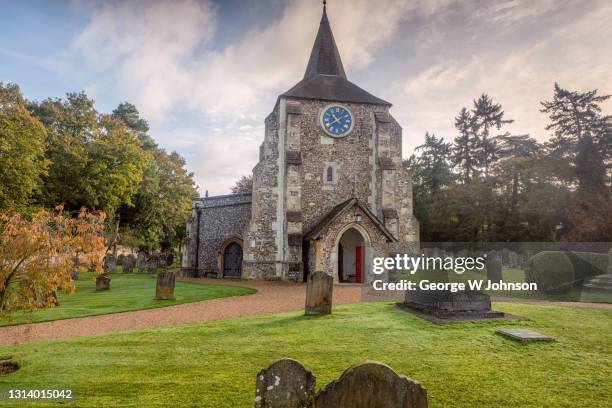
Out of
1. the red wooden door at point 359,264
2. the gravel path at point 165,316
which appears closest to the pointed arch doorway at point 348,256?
the red wooden door at point 359,264

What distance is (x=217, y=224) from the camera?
2414cm

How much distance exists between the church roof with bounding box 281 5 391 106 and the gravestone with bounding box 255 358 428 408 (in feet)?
62.1

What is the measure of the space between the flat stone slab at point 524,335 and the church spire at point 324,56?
19.7m

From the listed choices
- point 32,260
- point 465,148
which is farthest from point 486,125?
point 32,260

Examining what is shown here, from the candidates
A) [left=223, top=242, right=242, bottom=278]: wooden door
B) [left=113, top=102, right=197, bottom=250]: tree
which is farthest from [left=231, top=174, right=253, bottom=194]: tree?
A: [left=223, top=242, right=242, bottom=278]: wooden door

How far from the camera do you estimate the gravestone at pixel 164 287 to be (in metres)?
12.6

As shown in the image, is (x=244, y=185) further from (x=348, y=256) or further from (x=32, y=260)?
(x=32, y=260)

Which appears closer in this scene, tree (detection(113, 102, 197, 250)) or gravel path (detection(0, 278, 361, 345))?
gravel path (detection(0, 278, 361, 345))

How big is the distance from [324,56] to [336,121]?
5818 millimetres

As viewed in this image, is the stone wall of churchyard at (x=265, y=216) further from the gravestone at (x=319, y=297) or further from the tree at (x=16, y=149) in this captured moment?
the tree at (x=16, y=149)

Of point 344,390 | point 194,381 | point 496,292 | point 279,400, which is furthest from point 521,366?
point 496,292

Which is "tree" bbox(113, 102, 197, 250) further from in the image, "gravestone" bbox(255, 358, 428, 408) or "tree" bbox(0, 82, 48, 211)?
"gravestone" bbox(255, 358, 428, 408)

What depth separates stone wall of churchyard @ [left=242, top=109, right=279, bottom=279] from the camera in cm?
1938

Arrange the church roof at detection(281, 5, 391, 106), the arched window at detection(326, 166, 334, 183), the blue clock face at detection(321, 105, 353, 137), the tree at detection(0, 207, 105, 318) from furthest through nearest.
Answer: the church roof at detection(281, 5, 391, 106), the blue clock face at detection(321, 105, 353, 137), the arched window at detection(326, 166, 334, 183), the tree at detection(0, 207, 105, 318)
